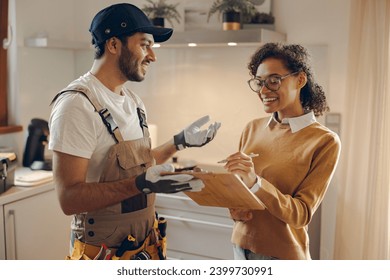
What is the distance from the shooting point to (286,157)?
115 cm

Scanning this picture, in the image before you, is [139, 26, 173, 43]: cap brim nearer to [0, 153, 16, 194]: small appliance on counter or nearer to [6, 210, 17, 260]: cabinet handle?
[0, 153, 16, 194]: small appliance on counter

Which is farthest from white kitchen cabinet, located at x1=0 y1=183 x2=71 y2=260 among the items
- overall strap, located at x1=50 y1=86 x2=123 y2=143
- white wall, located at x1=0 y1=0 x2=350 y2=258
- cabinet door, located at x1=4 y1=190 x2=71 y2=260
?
overall strap, located at x1=50 y1=86 x2=123 y2=143

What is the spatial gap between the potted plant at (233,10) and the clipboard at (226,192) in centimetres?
92

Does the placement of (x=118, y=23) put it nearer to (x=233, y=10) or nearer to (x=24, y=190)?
(x=233, y=10)

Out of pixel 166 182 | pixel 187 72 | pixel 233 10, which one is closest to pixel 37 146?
pixel 187 72

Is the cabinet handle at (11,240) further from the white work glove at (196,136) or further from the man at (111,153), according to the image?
the white work glove at (196,136)

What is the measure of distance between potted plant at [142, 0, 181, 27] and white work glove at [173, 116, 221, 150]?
0.73 m

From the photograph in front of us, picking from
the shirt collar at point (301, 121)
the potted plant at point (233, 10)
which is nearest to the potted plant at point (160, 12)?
the potted plant at point (233, 10)

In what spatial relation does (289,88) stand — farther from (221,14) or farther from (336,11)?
(221,14)

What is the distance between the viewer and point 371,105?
5.71 ft

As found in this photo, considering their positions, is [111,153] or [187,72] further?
[187,72]

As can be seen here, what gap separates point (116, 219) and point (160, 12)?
1.05m

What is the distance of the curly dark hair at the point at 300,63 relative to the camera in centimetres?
118
